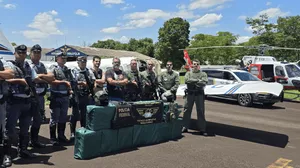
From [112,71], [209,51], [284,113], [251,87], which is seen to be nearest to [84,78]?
[112,71]

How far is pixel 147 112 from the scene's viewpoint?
5.97m

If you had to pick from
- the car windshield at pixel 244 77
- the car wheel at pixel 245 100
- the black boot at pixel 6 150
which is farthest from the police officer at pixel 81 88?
the car windshield at pixel 244 77

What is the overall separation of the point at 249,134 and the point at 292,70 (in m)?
10.1

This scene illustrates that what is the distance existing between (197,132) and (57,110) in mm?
3590

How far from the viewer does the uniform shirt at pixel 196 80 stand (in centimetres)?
692

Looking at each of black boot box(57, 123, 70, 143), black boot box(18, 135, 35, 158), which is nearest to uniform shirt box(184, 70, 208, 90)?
black boot box(57, 123, 70, 143)

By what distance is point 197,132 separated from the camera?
24.4 ft

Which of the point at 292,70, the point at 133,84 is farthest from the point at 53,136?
the point at 292,70

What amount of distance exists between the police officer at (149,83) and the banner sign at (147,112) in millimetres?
1148

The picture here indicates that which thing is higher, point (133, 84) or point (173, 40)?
point (173, 40)

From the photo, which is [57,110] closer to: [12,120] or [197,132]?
[12,120]

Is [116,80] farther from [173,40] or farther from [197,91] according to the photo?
[173,40]

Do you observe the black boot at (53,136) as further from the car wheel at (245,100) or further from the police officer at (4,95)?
the car wheel at (245,100)

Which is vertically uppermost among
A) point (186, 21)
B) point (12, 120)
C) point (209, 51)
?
point (186, 21)
